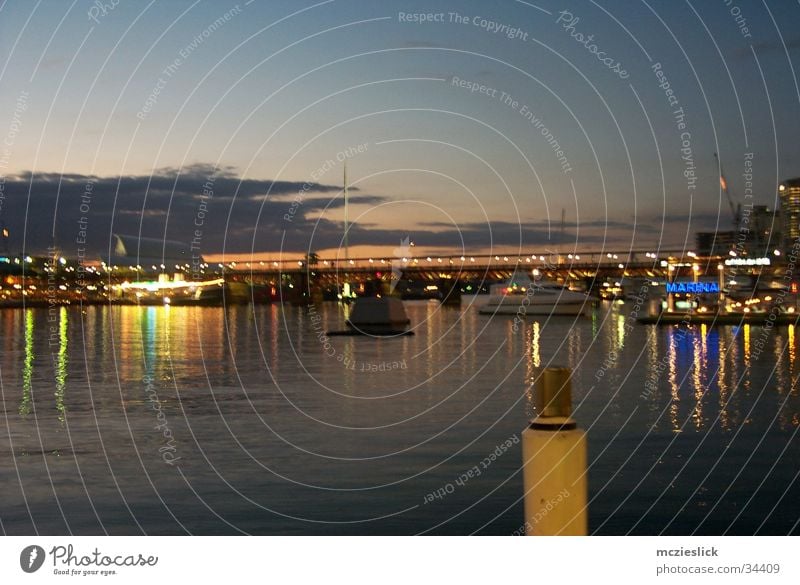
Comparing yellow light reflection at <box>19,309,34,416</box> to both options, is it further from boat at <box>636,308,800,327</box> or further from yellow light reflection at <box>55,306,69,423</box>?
boat at <box>636,308,800,327</box>

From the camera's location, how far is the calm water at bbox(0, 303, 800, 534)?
32.9ft

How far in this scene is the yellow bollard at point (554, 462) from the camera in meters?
3.55

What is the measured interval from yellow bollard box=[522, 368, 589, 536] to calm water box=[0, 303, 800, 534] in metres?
5.54

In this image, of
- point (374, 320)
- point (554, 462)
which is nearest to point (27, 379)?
point (554, 462)

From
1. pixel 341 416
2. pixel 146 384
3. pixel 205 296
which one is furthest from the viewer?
pixel 205 296

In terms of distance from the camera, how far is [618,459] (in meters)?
13.9

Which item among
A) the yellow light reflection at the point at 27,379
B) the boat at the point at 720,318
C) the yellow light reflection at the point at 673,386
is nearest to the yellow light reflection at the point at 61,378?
the yellow light reflection at the point at 27,379

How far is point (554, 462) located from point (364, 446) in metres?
11.5

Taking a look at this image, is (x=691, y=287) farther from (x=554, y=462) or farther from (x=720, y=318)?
(x=554, y=462)

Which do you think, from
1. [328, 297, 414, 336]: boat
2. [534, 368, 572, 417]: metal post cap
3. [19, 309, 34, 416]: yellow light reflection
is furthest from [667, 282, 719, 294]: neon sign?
[534, 368, 572, 417]: metal post cap

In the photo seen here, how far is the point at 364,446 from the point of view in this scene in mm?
15055

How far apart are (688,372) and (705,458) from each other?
1849 cm
